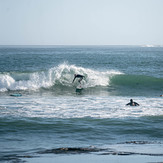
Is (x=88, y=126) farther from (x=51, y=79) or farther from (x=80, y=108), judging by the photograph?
(x=51, y=79)

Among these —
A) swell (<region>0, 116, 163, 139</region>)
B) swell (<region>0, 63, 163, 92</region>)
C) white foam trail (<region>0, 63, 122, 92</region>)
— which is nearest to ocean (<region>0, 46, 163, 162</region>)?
swell (<region>0, 116, 163, 139</region>)

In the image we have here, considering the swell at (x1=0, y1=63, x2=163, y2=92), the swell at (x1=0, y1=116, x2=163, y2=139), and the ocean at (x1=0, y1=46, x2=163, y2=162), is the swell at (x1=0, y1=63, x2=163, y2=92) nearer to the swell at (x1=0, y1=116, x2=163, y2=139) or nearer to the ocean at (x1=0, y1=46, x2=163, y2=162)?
the ocean at (x1=0, y1=46, x2=163, y2=162)

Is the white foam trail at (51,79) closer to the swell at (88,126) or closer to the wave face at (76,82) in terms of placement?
the wave face at (76,82)

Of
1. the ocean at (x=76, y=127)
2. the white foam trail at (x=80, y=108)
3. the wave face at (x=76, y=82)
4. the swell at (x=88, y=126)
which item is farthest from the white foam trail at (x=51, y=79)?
the swell at (x=88, y=126)

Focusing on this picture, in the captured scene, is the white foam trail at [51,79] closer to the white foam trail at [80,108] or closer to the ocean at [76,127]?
the ocean at [76,127]

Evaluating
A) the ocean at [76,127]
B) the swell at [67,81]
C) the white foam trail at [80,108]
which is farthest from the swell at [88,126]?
the swell at [67,81]

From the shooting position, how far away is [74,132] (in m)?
14.9

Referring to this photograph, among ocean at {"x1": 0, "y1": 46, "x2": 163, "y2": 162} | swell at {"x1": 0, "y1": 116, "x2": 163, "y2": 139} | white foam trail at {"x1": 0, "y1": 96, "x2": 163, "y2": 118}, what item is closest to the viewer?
ocean at {"x1": 0, "y1": 46, "x2": 163, "y2": 162}

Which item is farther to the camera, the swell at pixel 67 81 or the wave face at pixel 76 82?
the swell at pixel 67 81

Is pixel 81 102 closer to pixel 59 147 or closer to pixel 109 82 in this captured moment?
pixel 59 147

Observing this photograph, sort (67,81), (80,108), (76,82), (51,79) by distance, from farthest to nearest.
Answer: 1. (67,81)
2. (51,79)
3. (76,82)
4. (80,108)

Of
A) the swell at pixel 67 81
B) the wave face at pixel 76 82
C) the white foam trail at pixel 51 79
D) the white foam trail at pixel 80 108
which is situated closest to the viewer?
the white foam trail at pixel 80 108

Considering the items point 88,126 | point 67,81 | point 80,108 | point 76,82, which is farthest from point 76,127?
point 67,81

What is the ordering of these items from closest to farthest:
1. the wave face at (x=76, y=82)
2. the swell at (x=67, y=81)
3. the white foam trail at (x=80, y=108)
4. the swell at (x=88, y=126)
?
the swell at (x=88, y=126) → the white foam trail at (x=80, y=108) → the wave face at (x=76, y=82) → the swell at (x=67, y=81)
